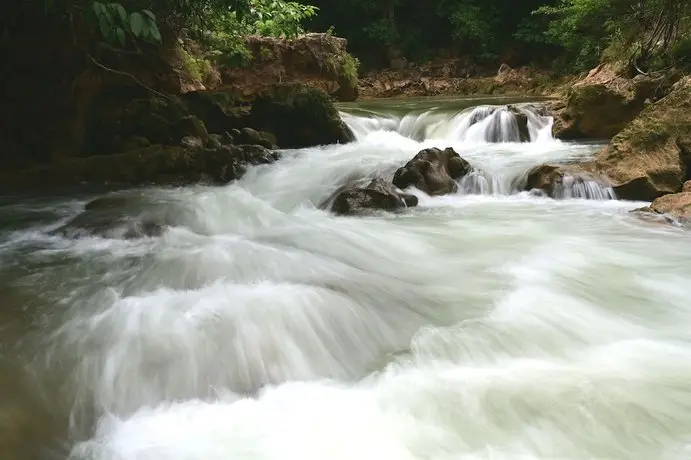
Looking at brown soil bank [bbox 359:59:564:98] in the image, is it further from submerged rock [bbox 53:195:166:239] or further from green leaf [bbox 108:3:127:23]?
green leaf [bbox 108:3:127:23]

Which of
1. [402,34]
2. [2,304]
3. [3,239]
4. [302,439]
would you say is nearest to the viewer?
[302,439]

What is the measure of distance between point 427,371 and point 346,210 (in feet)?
12.8

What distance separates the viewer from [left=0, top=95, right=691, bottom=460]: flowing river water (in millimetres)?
2500

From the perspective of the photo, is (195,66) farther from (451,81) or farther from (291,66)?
(451,81)

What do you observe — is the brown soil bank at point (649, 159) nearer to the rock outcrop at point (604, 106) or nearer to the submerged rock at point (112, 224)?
the rock outcrop at point (604, 106)

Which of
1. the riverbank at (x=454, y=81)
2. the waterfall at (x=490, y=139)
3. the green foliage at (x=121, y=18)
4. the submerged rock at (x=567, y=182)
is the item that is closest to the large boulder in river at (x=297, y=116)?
the waterfall at (x=490, y=139)

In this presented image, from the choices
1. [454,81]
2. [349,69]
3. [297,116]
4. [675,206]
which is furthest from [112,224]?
[454,81]

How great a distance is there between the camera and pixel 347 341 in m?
3.39

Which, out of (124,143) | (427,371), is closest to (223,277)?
(427,371)

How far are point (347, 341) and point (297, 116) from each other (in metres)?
7.68

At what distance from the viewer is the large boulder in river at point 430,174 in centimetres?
750

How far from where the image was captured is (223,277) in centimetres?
422

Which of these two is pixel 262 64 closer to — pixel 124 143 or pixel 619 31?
pixel 124 143

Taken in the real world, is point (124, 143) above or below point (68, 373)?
above
